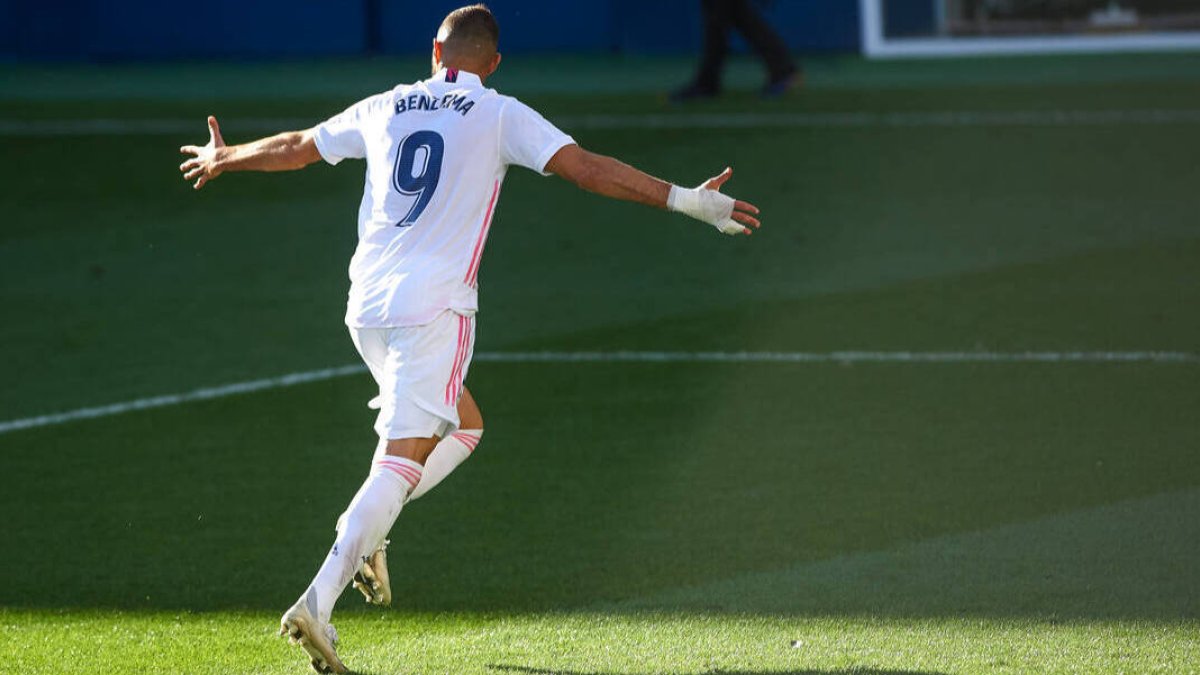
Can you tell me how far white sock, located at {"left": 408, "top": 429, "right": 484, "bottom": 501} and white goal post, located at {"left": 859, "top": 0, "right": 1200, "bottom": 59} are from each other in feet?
58.4

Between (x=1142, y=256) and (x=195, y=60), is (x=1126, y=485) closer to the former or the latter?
(x=1142, y=256)

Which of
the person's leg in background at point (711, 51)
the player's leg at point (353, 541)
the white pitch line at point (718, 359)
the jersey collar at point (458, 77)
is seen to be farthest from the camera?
the person's leg in background at point (711, 51)

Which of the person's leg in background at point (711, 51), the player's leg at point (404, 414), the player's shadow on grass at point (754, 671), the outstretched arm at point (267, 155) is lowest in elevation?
the person's leg in background at point (711, 51)

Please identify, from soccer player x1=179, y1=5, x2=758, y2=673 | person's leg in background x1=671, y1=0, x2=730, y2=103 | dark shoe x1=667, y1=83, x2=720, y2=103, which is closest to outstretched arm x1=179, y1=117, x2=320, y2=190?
soccer player x1=179, y1=5, x2=758, y2=673

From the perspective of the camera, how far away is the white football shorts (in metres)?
5.30

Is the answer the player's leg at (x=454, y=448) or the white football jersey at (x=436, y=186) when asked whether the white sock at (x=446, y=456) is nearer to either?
the player's leg at (x=454, y=448)

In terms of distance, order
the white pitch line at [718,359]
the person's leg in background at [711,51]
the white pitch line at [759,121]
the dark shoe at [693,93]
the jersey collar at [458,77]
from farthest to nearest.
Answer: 1. the dark shoe at [693,93]
2. the person's leg in background at [711,51]
3. the white pitch line at [759,121]
4. the white pitch line at [718,359]
5. the jersey collar at [458,77]

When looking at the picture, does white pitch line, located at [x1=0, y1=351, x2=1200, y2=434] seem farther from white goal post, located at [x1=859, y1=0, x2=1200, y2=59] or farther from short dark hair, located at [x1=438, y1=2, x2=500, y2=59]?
white goal post, located at [x1=859, y1=0, x2=1200, y2=59]

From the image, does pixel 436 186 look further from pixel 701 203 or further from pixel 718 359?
pixel 718 359

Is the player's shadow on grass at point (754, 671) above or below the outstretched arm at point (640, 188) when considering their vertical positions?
below

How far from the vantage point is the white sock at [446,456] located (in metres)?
5.71

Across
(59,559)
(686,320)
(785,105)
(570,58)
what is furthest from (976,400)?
(570,58)

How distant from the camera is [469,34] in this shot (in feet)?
17.9

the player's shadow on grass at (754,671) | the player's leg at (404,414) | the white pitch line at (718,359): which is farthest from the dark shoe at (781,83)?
the player's shadow on grass at (754,671)
